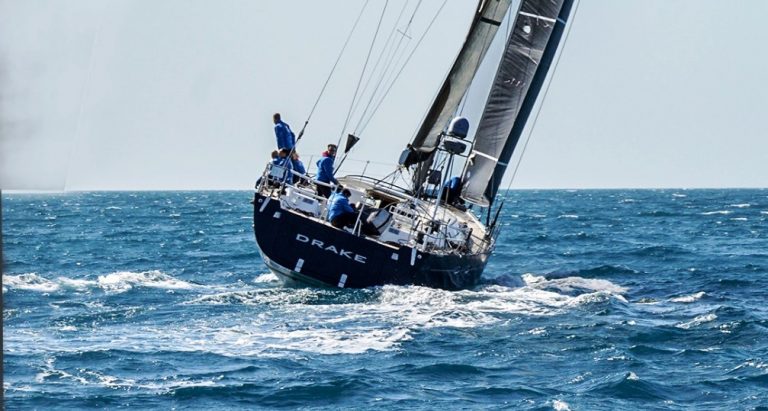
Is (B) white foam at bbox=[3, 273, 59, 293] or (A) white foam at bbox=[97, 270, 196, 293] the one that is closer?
(B) white foam at bbox=[3, 273, 59, 293]

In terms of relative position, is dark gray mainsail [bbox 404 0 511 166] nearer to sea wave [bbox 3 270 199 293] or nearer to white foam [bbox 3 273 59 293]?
sea wave [bbox 3 270 199 293]

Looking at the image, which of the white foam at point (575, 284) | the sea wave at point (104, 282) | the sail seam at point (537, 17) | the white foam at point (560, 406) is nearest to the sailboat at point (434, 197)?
the sail seam at point (537, 17)

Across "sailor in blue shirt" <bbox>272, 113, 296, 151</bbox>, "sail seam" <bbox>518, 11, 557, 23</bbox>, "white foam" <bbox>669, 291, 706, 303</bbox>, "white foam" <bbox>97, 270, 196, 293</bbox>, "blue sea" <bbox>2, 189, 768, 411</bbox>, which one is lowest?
"white foam" <bbox>97, 270, 196, 293</bbox>

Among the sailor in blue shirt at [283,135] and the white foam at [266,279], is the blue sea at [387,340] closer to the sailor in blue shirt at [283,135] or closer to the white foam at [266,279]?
the white foam at [266,279]

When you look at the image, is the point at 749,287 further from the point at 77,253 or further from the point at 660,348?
the point at 77,253

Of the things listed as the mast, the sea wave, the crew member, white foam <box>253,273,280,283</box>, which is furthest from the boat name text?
the crew member

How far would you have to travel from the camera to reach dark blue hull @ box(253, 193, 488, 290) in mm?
17109

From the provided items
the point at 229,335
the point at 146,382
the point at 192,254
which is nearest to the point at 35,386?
the point at 146,382

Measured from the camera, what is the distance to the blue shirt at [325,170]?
61.3 ft

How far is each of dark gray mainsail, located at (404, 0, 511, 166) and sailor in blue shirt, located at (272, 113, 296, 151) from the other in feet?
8.84

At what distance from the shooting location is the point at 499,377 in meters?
11.2

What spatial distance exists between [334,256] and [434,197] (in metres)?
6.30

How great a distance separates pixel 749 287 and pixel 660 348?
782cm

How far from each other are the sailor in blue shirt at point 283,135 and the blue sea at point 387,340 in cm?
259
